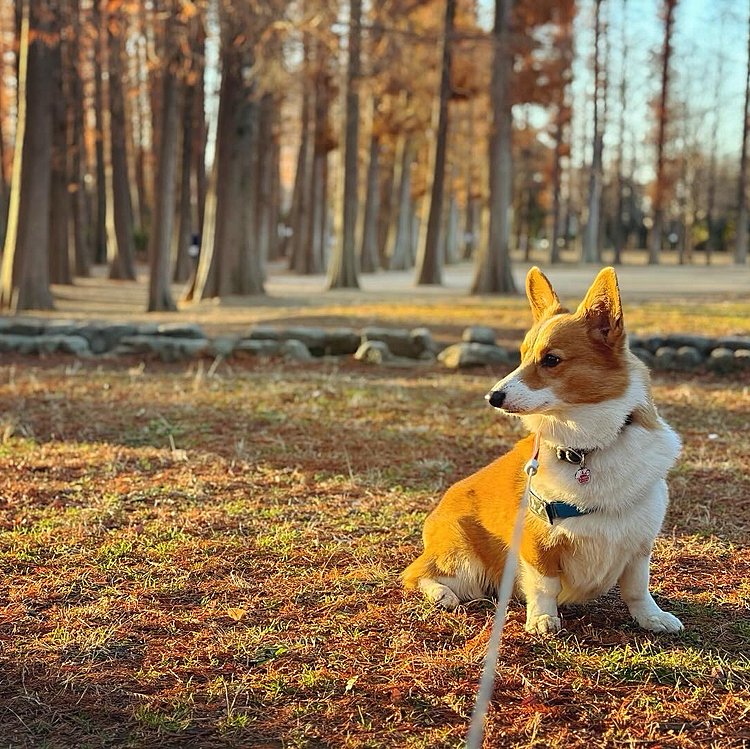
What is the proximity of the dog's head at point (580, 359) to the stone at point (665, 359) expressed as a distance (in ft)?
24.8

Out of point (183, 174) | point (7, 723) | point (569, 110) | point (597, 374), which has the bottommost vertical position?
point (7, 723)

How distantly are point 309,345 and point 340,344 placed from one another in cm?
40

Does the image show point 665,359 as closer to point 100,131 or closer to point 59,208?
point 59,208

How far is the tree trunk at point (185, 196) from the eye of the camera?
25453 mm

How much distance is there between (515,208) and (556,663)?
6150 centimetres

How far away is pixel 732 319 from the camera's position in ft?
45.9

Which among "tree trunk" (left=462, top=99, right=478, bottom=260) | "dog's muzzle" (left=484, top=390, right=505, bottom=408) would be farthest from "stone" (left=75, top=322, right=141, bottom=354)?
"tree trunk" (left=462, top=99, right=478, bottom=260)

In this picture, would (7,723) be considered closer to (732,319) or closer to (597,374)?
(597,374)

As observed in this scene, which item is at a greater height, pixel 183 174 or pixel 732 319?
pixel 183 174

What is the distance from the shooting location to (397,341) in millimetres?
11562

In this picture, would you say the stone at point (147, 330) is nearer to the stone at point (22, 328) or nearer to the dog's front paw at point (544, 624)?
the stone at point (22, 328)

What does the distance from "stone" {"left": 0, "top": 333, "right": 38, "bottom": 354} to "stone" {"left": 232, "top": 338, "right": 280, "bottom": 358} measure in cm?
254

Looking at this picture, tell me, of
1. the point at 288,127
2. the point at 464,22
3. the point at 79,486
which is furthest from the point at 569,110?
the point at 79,486

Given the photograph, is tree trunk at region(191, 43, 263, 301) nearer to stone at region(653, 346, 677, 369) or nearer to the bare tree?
the bare tree
